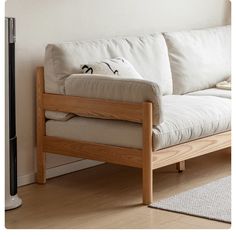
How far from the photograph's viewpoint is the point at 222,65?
514cm

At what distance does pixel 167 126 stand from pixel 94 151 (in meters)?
0.44

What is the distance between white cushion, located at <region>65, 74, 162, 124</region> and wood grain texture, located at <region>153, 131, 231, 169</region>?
20cm

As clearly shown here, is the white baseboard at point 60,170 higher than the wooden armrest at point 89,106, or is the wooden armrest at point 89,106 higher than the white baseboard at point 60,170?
the wooden armrest at point 89,106

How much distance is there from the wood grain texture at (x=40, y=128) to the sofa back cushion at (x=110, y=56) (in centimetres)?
4

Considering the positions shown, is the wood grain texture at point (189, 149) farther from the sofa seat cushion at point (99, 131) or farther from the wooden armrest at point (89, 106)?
the wooden armrest at point (89, 106)

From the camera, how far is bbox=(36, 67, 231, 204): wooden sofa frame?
358 cm

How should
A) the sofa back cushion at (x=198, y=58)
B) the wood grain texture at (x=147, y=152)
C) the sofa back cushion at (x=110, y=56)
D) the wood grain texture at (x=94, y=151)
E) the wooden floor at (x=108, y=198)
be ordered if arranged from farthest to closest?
1. the sofa back cushion at (x=198, y=58)
2. the sofa back cushion at (x=110, y=56)
3. the wood grain texture at (x=94, y=151)
4. the wood grain texture at (x=147, y=152)
5. the wooden floor at (x=108, y=198)

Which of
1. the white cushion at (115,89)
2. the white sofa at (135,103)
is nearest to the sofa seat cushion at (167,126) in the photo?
the white sofa at (135,103)

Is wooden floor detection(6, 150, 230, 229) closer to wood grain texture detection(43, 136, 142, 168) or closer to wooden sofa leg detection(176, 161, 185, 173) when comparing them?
wooden sofa leg detection(176, 161, 185, 173)

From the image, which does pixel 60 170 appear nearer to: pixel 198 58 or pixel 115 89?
pixel 115 89

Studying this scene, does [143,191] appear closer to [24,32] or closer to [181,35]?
[24,32]

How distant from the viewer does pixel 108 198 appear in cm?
375

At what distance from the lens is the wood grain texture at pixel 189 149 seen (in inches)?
144

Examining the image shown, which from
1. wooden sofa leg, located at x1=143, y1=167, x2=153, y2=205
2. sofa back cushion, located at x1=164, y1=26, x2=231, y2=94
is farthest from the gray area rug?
sofa back cushion, located at x1=164, y1=26, x2=231, y2=94
